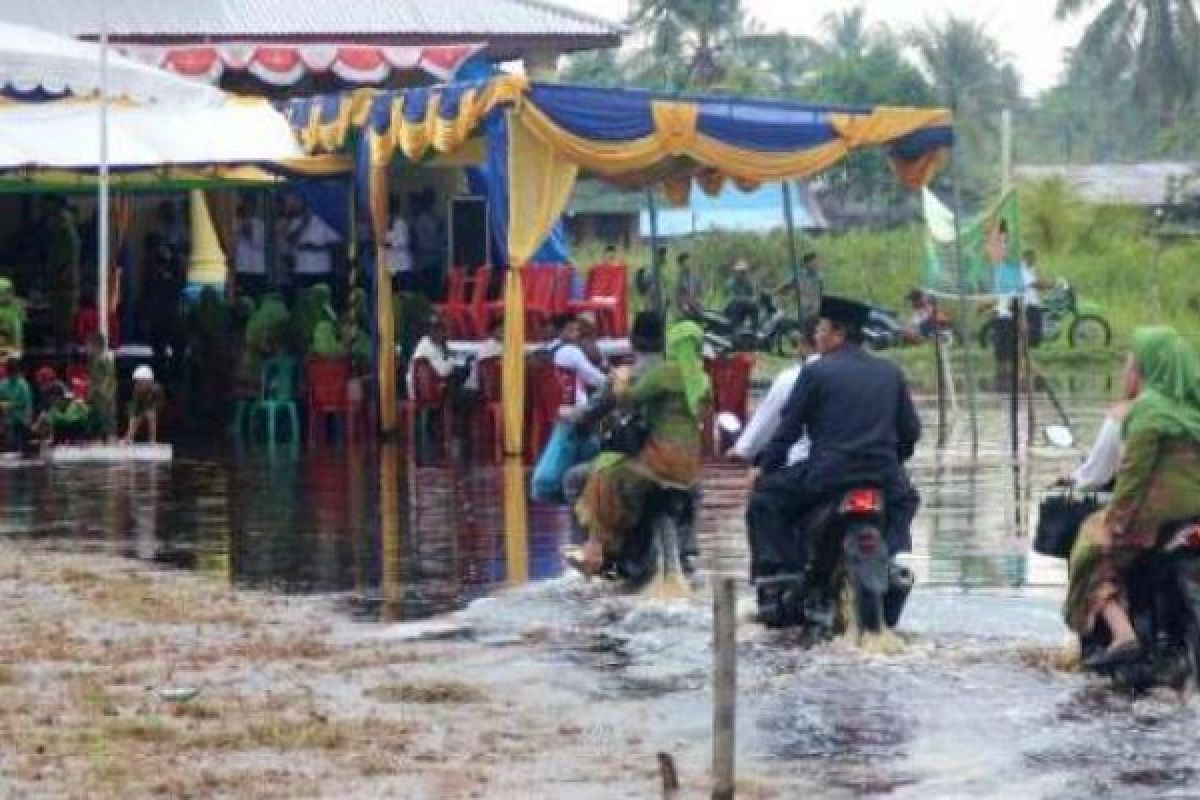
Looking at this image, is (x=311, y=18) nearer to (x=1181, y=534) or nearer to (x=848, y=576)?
(x=848, y=576)

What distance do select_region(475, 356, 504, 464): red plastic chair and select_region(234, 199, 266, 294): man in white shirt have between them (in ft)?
17.0

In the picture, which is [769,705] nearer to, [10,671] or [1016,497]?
[10,671]

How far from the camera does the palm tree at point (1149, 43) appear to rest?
239 feet

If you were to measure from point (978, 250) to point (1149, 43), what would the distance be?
51885 millimetres

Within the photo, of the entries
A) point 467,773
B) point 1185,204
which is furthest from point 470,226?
point 1185,204

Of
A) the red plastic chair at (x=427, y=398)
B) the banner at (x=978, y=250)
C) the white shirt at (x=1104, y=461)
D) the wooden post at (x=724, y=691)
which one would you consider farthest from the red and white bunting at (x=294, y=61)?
the wooden post at (x=724, y=691)

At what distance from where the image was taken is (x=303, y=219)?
29297 millimetres

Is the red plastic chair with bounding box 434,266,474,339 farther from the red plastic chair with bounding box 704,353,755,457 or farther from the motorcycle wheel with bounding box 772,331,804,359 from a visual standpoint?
the motorcycle wheel with bounding box 772,331,804,359

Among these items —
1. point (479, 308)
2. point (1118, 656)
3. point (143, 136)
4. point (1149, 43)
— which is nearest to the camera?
point (1118, 656)

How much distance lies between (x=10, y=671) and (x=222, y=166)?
1279 centimetres

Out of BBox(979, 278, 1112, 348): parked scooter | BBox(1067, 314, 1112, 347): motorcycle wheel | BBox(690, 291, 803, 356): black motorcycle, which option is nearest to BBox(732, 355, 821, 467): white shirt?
BBox(690, 291, 803, 356): black motorcycle

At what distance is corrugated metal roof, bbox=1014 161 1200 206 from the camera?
6183 centimetres

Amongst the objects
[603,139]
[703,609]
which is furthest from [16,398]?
[703,609]

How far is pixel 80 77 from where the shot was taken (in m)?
23.0
